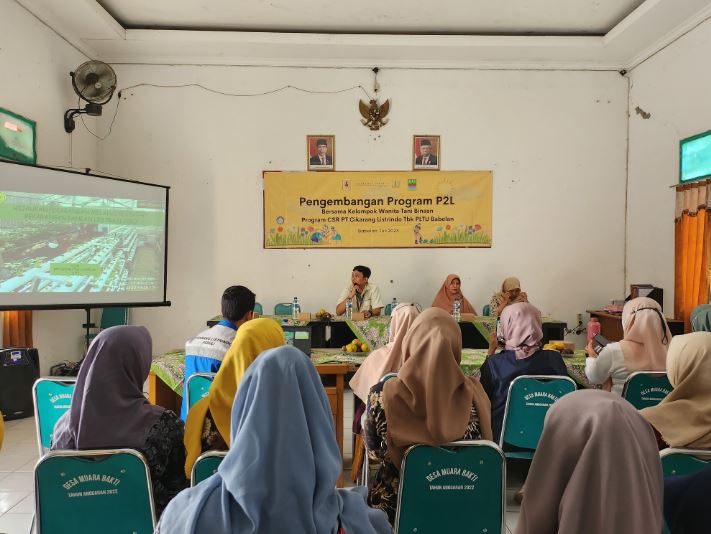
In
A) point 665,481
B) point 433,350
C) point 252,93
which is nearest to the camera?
point 665,481

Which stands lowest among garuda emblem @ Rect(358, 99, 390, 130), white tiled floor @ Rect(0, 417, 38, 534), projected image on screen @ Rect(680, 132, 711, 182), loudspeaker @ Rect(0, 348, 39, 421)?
white tiled floor @ Rect(0, 417, 38, 534)

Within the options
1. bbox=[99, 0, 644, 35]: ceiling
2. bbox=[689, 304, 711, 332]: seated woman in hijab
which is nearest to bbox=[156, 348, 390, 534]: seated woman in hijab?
bbox=[689, 304, 711, 332]: seated woman in hijab

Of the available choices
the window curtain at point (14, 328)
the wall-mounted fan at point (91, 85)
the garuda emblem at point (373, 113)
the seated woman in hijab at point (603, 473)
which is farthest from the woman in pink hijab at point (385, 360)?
the wall-mounted fan at point (91, 85)

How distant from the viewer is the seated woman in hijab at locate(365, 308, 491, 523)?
1.97 m

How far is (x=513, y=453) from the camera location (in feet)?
9.99

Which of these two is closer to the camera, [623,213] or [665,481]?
[665,481]

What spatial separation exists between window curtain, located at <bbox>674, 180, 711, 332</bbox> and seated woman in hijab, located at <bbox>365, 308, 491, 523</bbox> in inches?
168

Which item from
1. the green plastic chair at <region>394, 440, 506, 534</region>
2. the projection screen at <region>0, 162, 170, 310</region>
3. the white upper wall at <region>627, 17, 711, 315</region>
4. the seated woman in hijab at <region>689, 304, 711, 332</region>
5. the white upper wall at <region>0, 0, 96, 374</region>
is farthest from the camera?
the white upper wall at <region>627, 17, 711, 315</region>

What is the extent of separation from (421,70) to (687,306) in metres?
3.98

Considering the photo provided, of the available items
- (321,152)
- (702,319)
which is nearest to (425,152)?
(321,152)

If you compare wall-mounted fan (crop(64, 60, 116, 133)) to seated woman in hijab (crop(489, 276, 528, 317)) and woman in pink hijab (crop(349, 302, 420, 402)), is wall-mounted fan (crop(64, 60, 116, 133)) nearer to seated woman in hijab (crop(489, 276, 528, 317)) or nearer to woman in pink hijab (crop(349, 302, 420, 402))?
woman in pink hijab (crop(349, 302, 420, 402))

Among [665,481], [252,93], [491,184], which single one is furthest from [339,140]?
[665,481]

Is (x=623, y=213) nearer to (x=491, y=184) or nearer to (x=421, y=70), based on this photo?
(x=491, y=184)

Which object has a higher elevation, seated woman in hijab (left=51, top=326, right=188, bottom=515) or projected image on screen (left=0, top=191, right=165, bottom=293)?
projected image on screen (left=0, top=191, right=165, bottom=293)
